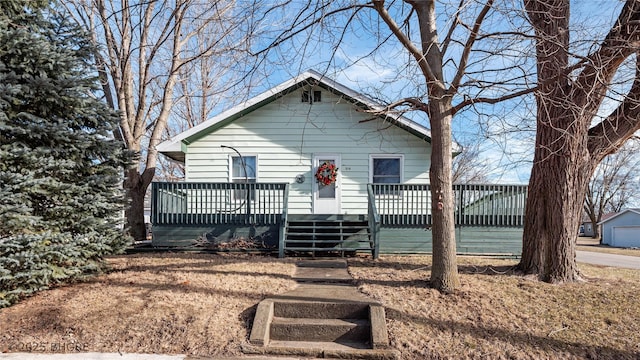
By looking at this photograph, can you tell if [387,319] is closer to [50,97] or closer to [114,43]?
[50,97]

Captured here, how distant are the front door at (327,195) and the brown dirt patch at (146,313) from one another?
13.9ft

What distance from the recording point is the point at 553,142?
5.34 meters

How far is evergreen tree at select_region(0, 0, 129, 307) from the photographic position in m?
4.82

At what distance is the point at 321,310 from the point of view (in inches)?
189

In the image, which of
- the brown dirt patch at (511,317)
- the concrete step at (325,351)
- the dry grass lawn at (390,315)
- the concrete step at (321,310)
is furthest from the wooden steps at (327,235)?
the concrete step at (325,351)

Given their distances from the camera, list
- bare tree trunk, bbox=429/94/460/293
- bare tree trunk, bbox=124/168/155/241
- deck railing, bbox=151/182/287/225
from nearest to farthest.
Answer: bare tree trunk, bbox=429/94/460/293
deck railing, bbox=151/182/287/225
bare tree trunk, bbox=124/168/155/241

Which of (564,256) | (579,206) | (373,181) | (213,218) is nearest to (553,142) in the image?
(579,206)

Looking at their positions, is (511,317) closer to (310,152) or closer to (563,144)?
(563,144)

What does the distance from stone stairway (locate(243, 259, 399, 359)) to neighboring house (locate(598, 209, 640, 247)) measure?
39657mm

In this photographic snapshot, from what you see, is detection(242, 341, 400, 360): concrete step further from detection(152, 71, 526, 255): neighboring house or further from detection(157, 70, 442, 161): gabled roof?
detection(157, 70, 442, 161): gabled roof

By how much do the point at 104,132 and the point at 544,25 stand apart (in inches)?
291

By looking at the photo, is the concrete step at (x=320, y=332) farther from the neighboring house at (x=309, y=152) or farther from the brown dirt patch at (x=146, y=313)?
the neighboring house at (x=309, y=152)

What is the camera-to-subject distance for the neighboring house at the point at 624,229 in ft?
108

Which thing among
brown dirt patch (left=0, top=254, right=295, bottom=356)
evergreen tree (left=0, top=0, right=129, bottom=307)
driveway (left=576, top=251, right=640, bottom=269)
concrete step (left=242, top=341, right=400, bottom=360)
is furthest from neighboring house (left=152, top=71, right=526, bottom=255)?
driveway (left=576, top=251, right=640, bottom=269)
